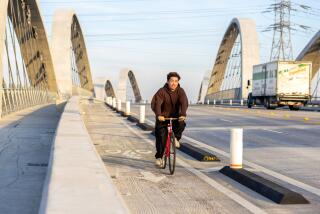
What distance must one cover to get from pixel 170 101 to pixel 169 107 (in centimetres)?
11

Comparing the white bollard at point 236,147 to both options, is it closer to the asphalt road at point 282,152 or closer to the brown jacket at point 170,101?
the asphalt road at point 282,152

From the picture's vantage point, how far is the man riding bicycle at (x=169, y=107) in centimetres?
951

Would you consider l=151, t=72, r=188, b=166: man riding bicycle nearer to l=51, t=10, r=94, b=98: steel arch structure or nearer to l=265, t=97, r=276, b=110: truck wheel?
l=265, t=97, r=276, b=110: truck wheel

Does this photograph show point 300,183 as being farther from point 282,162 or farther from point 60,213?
point 60,213

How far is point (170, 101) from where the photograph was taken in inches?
381

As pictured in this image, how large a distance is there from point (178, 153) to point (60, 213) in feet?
27.4

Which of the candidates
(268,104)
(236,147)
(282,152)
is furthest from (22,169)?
(268,104)

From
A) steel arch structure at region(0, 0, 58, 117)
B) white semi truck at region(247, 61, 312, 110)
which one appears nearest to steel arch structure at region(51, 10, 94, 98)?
steel arch structure at region(0, 0, 58, 117)

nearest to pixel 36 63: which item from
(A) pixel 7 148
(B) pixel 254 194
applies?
(A) pixel 7 148

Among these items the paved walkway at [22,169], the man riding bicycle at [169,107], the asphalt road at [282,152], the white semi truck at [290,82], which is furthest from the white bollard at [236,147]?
the white semi truck at [290,82]

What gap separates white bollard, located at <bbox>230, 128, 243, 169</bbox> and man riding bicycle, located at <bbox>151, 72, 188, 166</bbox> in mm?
893

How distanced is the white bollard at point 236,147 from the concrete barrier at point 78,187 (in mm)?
2266

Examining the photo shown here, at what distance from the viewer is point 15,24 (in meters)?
41.7

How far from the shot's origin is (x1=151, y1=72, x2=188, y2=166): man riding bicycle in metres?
9.51
